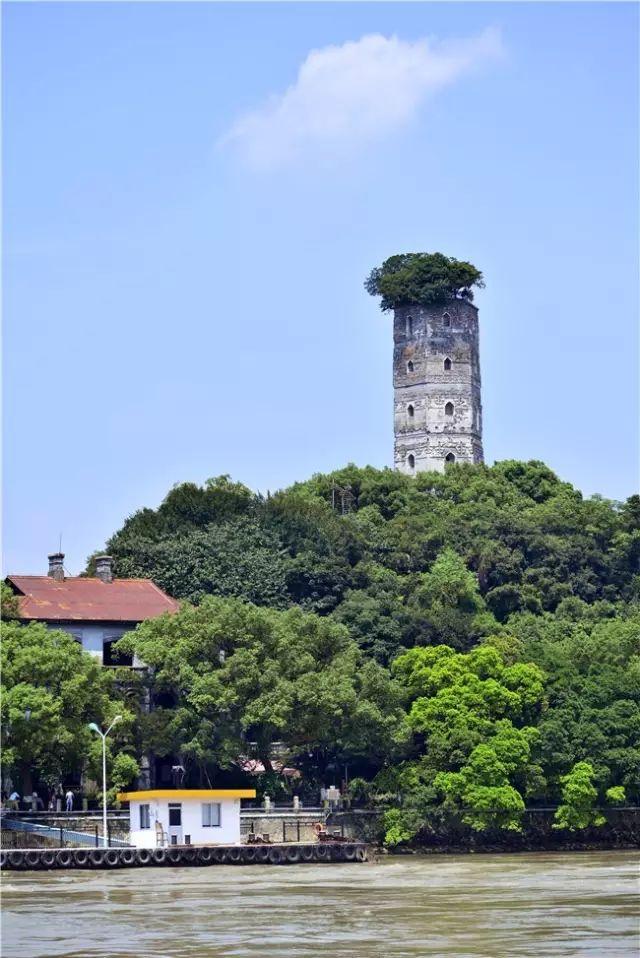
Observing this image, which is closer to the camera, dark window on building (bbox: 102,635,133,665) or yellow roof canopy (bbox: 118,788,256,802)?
yellow roof canopy (bbox: 118,788,256,802)

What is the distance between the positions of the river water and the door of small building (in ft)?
14.5

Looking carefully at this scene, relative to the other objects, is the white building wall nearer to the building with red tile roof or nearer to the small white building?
the small white building

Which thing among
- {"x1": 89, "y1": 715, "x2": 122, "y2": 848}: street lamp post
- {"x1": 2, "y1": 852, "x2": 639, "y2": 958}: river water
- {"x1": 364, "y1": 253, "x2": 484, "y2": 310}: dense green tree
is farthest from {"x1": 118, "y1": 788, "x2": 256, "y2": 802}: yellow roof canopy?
{"x1": 364, "y1": 253, "x2": 484, "y2": 310}: dense green tree

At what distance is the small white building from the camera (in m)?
65.1

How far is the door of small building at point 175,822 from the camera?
214 feet

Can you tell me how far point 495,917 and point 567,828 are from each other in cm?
3138

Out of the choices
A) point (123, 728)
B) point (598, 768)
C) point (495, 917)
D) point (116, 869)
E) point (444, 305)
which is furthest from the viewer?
point (444, 305)

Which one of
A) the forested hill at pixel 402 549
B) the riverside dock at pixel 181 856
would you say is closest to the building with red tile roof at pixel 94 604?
the forested hill at pixel 402 549

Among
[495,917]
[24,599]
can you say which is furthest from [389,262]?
[495,917]

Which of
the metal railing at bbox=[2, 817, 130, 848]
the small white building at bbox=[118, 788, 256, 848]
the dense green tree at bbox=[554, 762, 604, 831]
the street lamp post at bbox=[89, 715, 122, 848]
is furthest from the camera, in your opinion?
the dense green tree at bbox=[554, 762, 604, 831]

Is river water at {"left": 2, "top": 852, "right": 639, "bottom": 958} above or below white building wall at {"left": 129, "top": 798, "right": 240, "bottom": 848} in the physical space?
below

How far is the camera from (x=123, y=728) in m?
67.9

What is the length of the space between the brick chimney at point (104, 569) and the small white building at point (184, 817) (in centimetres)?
1435

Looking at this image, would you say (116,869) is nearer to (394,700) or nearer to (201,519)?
(394,700)
